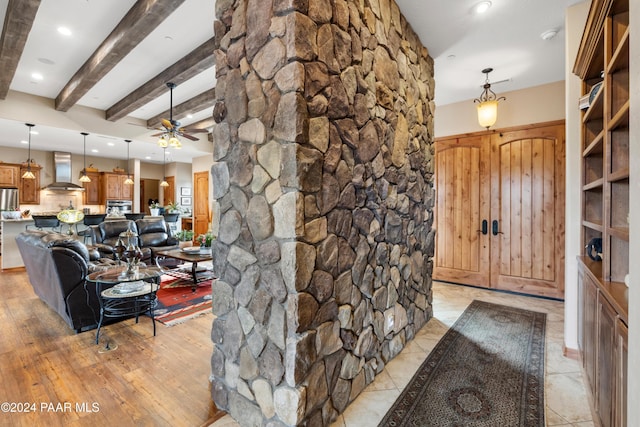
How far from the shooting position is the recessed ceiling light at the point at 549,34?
9.83 ft

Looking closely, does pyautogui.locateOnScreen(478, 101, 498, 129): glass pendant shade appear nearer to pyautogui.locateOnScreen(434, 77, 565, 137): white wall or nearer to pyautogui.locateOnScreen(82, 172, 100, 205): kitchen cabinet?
pyautogui.locateOnScreen(434, 77, 565, 137): white wall

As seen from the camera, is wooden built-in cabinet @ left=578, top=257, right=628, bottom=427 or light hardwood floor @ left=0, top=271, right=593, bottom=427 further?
light hardwood floor @ left=0, top=271, right=593, bottom=427

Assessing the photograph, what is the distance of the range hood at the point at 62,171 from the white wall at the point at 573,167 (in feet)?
36.4

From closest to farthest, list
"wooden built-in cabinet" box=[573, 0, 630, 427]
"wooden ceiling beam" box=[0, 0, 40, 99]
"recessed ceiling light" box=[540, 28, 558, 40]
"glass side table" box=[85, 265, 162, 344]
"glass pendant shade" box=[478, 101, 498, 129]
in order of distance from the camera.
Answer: "wooden built-in cabinet" box=[573, 0, 630, 427] → "wooden ceiling beam" box=[0, 0, 40, 99] → "glass side table" box=[85, 265, 162, 344] → "recessed ceiling light" box=[540, 28, 558, 40] → "glass pendant shade" box=[478, 101, 498, 129]

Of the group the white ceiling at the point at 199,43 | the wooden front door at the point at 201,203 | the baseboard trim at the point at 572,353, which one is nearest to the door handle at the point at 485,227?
the white ceiling at the point at 199,43

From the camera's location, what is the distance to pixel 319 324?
1.72 meters

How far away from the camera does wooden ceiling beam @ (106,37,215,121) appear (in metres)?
3.70

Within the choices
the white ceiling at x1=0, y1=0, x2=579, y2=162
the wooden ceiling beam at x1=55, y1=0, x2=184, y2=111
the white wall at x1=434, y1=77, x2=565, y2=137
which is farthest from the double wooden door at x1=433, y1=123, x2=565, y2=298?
the wooden ceiling beam at x1=55, y1=0, x2=184, y2=111

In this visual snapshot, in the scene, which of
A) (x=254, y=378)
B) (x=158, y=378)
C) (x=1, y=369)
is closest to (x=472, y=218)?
(x=254, y=378)

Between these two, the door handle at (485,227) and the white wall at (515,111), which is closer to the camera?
the white wall at (515,111)

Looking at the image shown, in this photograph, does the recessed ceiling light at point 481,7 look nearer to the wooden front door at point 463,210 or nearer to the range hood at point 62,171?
the wooden front door at point 463,210

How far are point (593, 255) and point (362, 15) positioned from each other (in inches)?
98.8

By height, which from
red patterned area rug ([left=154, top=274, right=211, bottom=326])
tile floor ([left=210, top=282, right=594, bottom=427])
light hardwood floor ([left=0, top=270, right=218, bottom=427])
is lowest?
tile floor ([left=210, top=282, right=594, bottom=427])

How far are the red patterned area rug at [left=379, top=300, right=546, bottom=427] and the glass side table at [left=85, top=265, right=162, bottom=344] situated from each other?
8.24 feet
